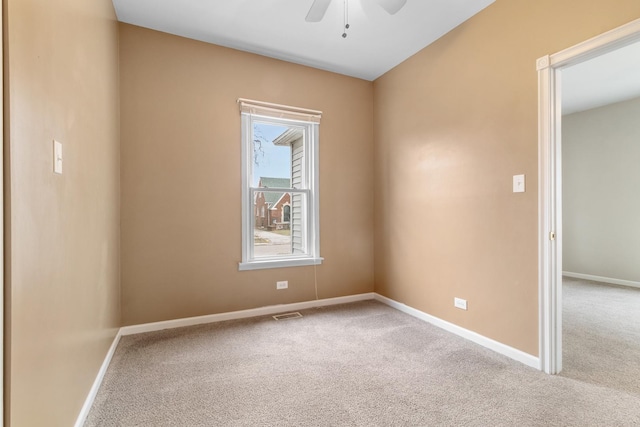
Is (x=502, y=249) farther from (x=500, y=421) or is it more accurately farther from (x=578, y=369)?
(x=500, y=421)

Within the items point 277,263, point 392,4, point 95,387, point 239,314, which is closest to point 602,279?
point 277,263

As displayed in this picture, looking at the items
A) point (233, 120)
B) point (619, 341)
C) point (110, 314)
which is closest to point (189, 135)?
point (233, 120)

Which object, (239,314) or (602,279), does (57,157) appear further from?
(602,279)

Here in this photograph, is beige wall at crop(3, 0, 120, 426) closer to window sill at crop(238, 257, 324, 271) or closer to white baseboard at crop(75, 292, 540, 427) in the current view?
white baseboard at crop(75, 292, 540, 427)

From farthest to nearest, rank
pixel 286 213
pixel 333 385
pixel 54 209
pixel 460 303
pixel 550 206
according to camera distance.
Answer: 1. pixel 286 213
2. pixel 460 303
3. pixel 550 206
4. pixel 333 385
5. pixel 54 209

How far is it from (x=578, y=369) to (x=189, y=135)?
3.71 meters

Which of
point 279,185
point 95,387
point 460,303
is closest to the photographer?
point 95,387

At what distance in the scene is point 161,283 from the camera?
2949mm

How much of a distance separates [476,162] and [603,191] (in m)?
3.79

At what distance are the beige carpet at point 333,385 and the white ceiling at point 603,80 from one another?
3108mm

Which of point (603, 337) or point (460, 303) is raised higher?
point (460, 303)

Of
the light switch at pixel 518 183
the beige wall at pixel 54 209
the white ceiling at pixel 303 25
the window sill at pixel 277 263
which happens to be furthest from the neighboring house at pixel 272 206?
the light switch at pixel 518 183

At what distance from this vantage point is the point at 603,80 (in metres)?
3.92

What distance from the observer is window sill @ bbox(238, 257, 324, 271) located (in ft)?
10.8
